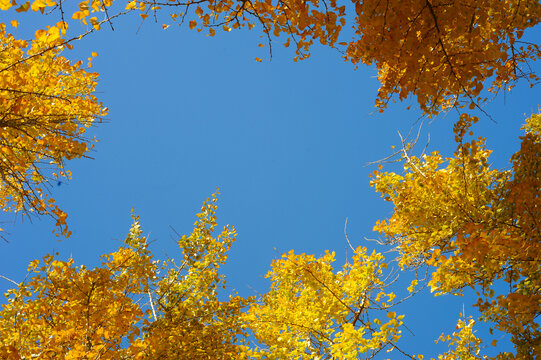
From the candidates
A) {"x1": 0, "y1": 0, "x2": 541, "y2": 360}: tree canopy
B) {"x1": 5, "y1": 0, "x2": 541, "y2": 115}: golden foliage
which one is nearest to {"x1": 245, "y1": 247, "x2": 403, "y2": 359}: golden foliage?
{"x1": 0, "y1": 0, "x2": 541, "y2": 360}: tree canopy

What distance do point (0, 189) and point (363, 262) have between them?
23.1 ft

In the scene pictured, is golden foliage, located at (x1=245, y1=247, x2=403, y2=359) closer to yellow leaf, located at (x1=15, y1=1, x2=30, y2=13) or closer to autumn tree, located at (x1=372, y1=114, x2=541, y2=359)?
autumn tree, located at (x1=372, y1=114, x2=541, y2=359)

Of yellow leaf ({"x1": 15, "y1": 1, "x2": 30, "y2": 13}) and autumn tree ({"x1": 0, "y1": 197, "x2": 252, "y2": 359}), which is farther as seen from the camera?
autumn tree ({"x1": 0, "y1": 197, "x2": 252, "y2": 359})

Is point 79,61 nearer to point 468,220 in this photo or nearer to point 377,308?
point 377,308

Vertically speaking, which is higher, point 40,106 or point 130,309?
point 40,106

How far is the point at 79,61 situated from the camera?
18.7ft

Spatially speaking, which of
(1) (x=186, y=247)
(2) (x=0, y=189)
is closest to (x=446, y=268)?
(1) (x=186, y=247)

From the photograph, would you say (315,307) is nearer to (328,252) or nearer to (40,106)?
(328,252)

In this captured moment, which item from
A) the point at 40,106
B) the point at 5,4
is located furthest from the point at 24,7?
the point at 40,106

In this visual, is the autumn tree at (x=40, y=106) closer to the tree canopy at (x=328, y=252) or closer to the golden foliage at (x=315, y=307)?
the tree canopy at (x=328, y=252)

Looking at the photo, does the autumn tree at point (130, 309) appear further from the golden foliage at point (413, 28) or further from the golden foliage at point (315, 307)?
the golden foliage at point (413, 28)

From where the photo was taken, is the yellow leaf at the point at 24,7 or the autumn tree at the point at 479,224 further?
the autumn tree at the point at 479,224

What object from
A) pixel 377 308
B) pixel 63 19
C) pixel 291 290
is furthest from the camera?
pixel 291 290

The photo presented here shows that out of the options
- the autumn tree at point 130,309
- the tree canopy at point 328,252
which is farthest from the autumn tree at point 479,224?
the autumn tree at point 130,309
